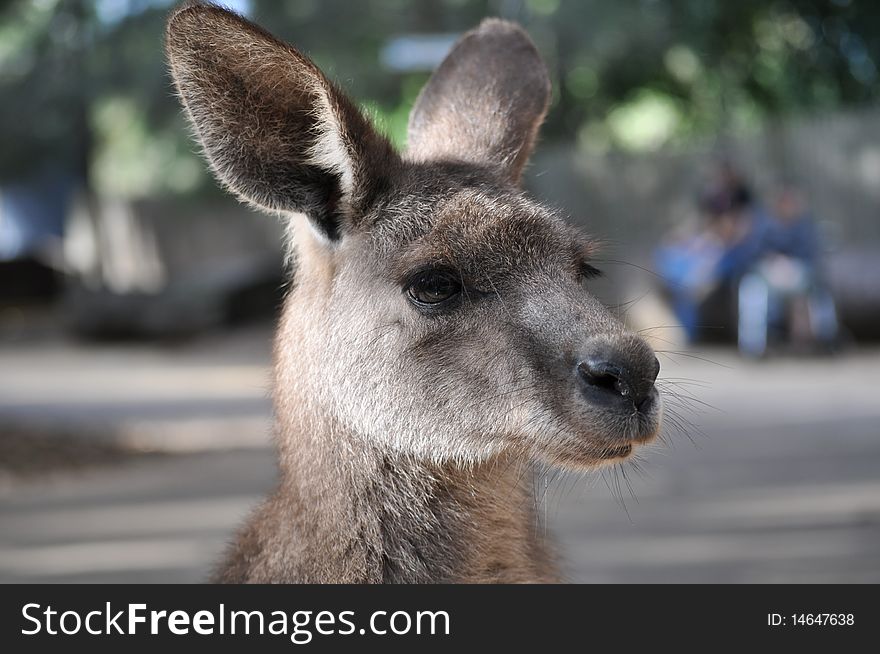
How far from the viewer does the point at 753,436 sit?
9930 millimetres

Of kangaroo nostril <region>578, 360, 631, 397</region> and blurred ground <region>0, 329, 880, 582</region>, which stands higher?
blurred ground <region>0, 329, 880, 582</region>

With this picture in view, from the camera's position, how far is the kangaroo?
9.98 ft

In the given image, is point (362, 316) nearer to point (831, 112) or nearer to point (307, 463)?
point (307, 463)

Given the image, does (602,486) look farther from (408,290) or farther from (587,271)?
(408,290)

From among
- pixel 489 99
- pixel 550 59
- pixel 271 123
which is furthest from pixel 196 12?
pixel 550 59

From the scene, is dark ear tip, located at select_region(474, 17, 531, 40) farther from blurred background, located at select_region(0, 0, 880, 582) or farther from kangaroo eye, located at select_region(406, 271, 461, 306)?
kangaroo eye, located at select_region(406, 271, 461, 306)

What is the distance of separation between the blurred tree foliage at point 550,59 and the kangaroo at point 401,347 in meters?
4.87

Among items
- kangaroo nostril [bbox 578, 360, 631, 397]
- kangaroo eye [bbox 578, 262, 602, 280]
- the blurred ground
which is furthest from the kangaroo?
the blurred ground

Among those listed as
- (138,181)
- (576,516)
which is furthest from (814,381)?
(138,181)

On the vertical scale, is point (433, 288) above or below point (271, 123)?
below

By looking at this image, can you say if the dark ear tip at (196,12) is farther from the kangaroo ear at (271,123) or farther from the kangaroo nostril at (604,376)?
the kangaroo nostril at (604,376)

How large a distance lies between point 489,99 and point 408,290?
3.39 feet

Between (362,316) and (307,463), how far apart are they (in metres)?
0.43

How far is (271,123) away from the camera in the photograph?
10.5ft
